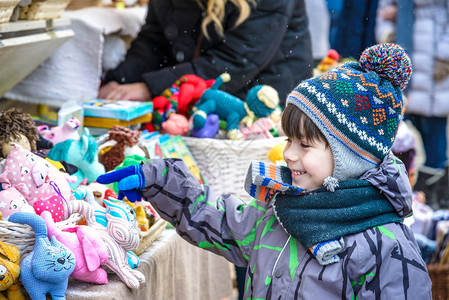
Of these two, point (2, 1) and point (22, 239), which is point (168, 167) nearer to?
point (22, 239)

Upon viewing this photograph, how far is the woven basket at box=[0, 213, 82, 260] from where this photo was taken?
1.21 meters

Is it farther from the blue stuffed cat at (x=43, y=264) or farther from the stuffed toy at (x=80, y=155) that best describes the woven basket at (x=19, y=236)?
the stuffed toy at (x=80, y=155)

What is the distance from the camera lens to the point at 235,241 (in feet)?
4.73

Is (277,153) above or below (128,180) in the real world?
below

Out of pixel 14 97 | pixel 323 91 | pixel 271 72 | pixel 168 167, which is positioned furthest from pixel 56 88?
pixel 323 91

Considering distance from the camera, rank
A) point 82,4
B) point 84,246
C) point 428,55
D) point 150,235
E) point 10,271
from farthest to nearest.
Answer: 1. point 428,55
2. point 82,4
3. point 150,235
4. point 84,246
5. point 10,271

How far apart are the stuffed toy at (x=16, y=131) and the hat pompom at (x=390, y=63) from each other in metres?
0.93

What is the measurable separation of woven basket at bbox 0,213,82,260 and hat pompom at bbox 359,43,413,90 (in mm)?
869

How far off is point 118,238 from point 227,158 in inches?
31.5

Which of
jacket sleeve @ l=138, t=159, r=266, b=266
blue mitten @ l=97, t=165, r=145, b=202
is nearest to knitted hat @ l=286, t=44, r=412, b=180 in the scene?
jacket sleeve @ l=138, t=159, r=266, b=266

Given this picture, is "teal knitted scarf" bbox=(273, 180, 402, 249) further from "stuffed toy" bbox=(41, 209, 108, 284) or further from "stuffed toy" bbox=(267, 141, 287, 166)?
"stuffed toy" bbox=(267, 141, 287, 166)

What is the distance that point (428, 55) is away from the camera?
3.84 m

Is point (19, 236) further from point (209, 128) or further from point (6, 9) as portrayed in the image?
point (209, 128)

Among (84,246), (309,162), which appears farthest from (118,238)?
(309,162)
